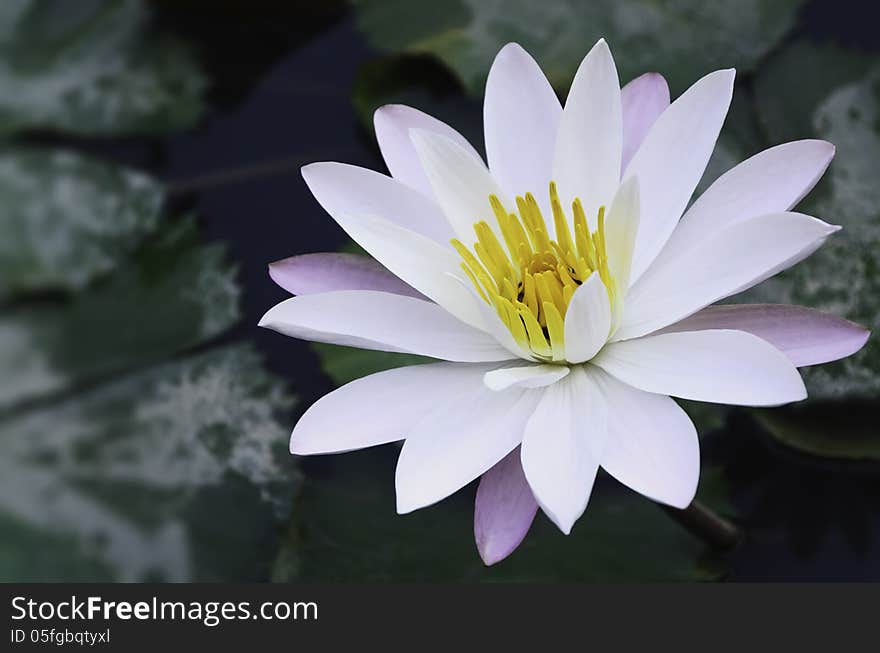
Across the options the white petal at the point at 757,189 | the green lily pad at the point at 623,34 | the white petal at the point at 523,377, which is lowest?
the white petal at the point at 523,377

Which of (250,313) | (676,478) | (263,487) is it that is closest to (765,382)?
(676,478)

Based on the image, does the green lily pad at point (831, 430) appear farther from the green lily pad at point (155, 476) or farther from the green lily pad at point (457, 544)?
the green lily pad at point (155, 476)

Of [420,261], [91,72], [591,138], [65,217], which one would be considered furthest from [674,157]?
[91,72]

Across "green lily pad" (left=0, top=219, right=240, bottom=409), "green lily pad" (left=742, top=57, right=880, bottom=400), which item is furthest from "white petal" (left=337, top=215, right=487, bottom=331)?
"green lily pad" (left=0, top=219, right=240, bottom=409)

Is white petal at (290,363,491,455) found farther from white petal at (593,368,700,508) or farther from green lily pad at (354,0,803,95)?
green lily pad at (354,0,803,95)

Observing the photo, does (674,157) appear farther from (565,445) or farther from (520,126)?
(565,445)

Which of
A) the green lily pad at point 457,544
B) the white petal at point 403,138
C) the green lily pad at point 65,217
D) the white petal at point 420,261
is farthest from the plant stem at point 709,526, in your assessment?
the green lily pad at point 65,217
